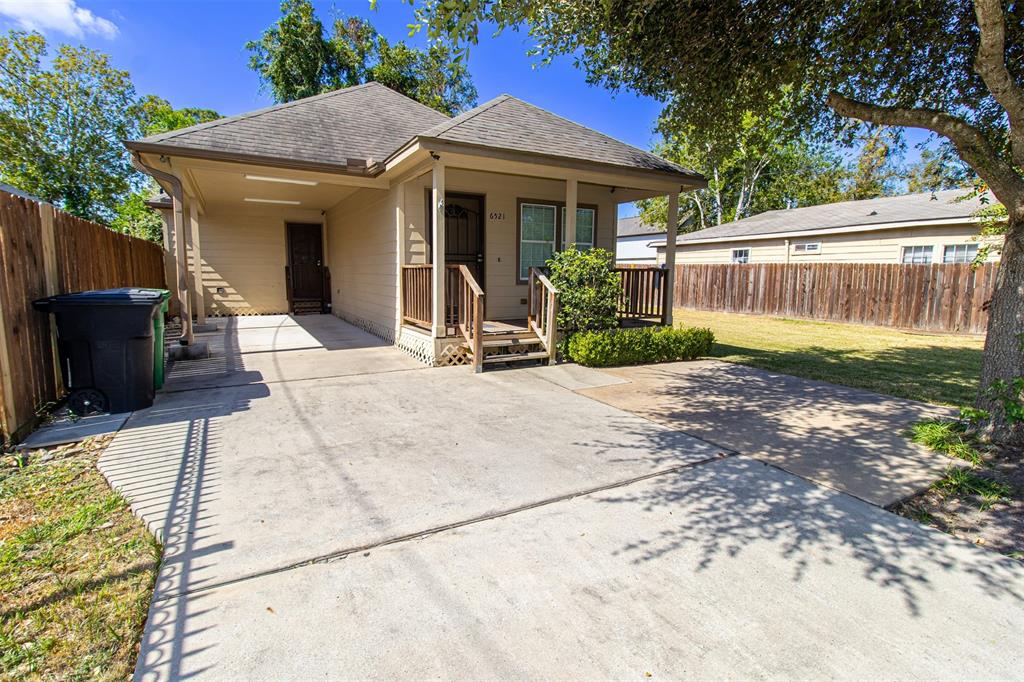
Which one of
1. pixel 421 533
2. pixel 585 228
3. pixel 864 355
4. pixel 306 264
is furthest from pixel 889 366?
pixel 306 264

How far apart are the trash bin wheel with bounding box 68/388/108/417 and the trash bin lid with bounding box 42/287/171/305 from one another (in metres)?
0.83

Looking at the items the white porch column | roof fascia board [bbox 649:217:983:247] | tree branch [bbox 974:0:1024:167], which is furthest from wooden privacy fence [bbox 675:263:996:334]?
the white porch column

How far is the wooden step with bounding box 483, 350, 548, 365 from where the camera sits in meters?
7.17

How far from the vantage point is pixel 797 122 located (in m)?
6.68

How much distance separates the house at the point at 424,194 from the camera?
7.17 m

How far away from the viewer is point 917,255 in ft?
48.4

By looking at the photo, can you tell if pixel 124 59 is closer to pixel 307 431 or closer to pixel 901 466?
pixel 307 431

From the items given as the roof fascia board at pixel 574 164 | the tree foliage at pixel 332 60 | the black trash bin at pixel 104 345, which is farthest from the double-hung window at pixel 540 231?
the tree foliage at pixel 332 60

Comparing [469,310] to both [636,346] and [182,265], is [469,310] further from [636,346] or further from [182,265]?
[182,265]

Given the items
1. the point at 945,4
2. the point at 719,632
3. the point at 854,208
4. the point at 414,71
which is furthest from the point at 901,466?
the point at 414,71

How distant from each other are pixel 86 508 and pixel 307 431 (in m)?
1.64

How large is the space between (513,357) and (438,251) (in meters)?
1.85

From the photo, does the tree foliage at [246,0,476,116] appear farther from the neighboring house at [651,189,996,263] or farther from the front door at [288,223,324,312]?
the neighboring house at [651,189,996,263]

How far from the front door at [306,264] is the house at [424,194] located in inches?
40.8
